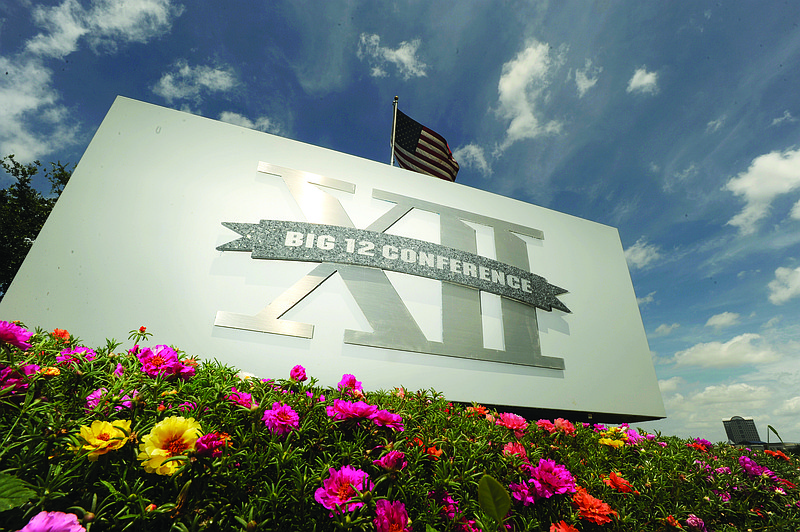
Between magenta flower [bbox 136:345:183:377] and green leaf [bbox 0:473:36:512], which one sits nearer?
green leaf [bbox 0:473:36:512]

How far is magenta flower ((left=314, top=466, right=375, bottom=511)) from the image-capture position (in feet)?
2.76

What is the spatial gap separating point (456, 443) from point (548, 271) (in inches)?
217

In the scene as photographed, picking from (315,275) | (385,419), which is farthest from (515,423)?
(315,275)

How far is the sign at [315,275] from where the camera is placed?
154 inches

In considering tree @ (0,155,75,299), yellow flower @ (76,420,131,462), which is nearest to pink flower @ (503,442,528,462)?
yellow flower @ (76,420,131,462)

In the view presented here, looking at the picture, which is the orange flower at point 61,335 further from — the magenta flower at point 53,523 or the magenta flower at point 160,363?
the magenta flower at point 53,523

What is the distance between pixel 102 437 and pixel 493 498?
849mm

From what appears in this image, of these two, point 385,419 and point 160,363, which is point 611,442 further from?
point 160,363

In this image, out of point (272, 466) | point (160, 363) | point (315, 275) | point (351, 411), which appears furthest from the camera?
point (315, 275)

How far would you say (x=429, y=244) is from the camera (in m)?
5.30

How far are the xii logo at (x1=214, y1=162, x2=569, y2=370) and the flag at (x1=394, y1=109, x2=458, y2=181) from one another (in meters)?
1.76

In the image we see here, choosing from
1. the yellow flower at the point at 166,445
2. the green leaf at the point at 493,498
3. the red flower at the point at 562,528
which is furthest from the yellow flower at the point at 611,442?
the yellow flower at the point at 166,445

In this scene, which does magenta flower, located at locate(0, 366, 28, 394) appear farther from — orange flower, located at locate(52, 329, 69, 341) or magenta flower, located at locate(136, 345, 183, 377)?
orange flower, located at locate(52, 329, 69, 341)

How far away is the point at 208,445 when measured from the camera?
825 millimetres
